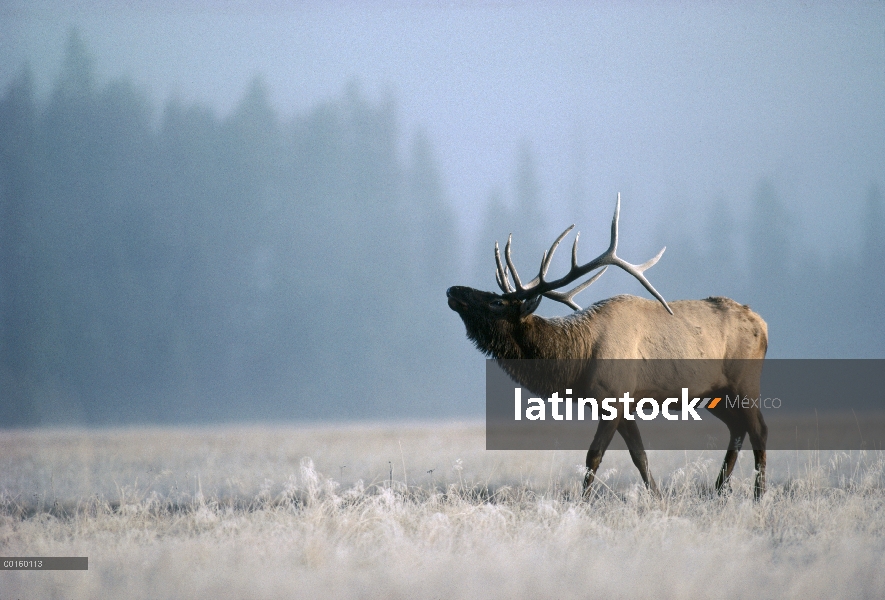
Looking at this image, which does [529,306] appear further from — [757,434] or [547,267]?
[757,434]

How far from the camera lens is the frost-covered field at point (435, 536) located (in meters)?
4.94

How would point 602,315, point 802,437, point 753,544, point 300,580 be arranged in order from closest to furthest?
point 300,580 → point 753,544 → point 602,315 → point 802,437

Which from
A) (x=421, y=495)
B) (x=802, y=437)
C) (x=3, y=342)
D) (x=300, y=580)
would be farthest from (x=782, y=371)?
(x=3, y=342)

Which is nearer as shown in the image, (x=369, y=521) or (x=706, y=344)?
(x=369, y=521)

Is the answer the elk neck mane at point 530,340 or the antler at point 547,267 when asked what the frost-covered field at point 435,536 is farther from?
the antler at point 547,267

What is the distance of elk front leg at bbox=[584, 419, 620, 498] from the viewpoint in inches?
257

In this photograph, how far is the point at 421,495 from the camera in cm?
687

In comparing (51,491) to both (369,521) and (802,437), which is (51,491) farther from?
(802,437)

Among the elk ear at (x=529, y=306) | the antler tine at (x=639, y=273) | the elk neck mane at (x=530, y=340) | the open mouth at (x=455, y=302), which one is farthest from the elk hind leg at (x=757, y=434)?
the open mouth at (x=455, y=302)

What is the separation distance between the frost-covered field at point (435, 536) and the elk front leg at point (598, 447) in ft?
0.41

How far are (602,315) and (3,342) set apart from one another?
558 cm

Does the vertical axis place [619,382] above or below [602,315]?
below

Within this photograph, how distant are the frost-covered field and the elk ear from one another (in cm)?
145

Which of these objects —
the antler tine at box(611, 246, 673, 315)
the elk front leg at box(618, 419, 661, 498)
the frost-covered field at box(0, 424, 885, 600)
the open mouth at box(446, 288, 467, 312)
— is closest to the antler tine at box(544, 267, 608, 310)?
the antler tine at box(611, 246, 673, 315)
